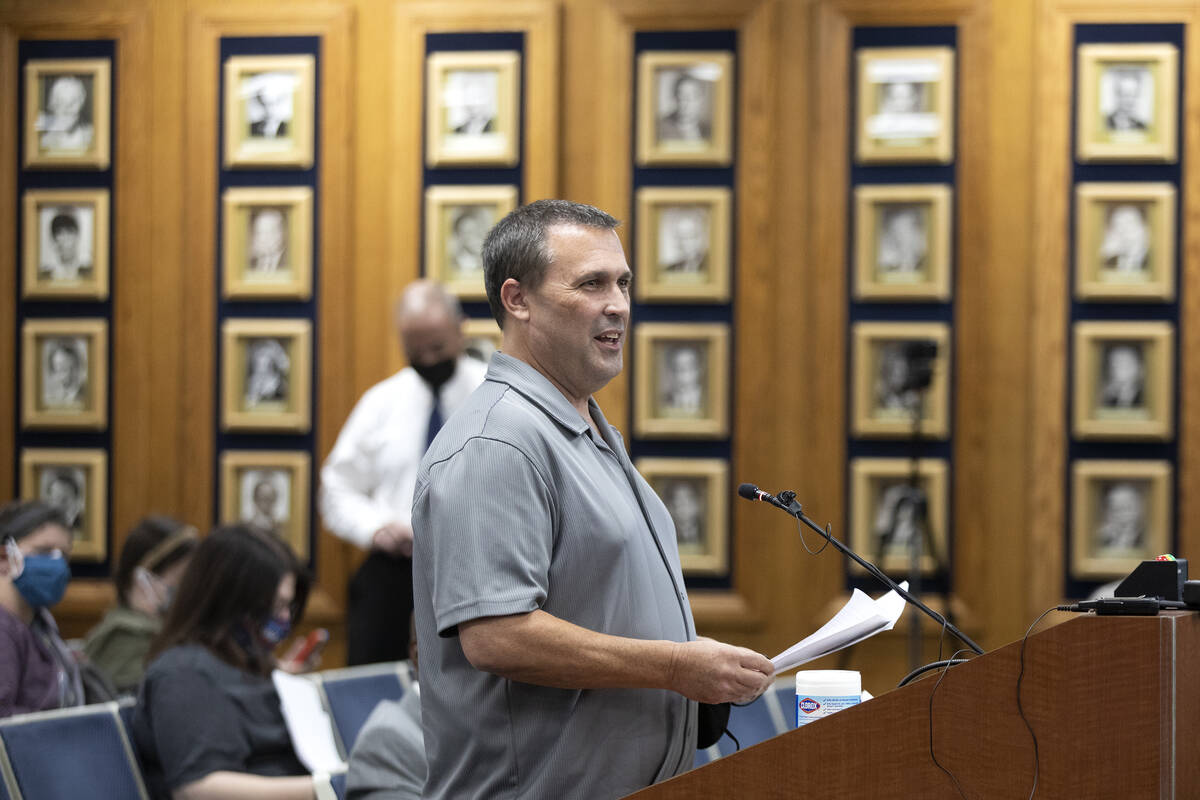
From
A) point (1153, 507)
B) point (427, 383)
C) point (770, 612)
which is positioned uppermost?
point (427, 383)

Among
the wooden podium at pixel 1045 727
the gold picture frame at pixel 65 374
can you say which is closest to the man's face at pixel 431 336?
the gold picture frame at pixel 65 374

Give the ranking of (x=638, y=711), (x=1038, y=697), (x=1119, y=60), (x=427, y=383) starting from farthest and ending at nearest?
1. (x=1119, y=60)
2. (x=427, y=383)
3. (x=638, y=711)
4. (x=1038, y=697)

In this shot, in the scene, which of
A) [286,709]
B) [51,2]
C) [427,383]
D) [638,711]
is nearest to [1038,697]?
[638,711]

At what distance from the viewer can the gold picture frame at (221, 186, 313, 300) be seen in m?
5.66

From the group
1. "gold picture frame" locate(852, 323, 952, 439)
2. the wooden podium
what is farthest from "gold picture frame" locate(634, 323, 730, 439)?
the wooden podium

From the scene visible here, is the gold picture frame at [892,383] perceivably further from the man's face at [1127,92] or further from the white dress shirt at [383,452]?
the white dress shirt at [383,452]

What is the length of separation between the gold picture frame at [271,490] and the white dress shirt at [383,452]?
61 centimetres

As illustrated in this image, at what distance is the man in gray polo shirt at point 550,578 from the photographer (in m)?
1.92

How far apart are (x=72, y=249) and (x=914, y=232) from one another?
11.4 ft

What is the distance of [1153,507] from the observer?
541 cm

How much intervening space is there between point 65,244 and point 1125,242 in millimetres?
4311

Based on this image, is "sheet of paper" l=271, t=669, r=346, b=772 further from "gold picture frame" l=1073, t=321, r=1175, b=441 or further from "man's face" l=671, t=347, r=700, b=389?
"gold picture frame" l=1073, t=321, r=1175, b=441

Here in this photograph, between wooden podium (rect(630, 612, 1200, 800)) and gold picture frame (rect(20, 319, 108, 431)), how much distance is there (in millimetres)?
4570

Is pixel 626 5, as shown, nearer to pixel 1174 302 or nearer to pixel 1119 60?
pixel 1119 60
